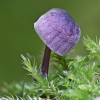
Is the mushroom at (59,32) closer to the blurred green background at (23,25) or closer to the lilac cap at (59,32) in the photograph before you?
the lilac cap at (59,32)

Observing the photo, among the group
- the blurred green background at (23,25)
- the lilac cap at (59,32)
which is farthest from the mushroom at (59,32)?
the blurred green background at (23,25)

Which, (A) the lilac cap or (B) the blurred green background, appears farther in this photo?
(B) the blurred green background

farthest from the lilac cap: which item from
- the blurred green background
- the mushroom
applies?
the blurred green background

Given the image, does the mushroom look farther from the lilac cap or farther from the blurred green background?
the blurred green background

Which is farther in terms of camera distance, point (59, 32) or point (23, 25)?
point (23, 25)

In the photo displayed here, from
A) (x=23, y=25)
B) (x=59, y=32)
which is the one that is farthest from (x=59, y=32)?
(x=23, y=25)

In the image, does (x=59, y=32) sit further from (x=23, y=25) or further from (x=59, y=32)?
(x=23, y=25)
